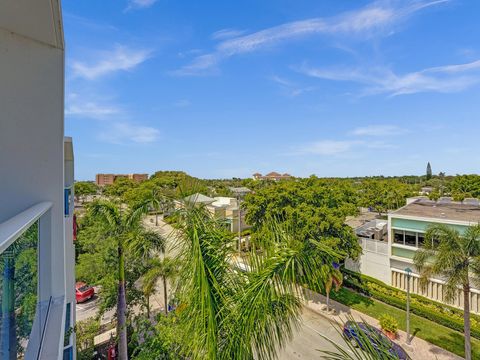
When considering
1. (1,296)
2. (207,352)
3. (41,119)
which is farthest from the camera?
(41,119)

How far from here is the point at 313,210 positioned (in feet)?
49.0

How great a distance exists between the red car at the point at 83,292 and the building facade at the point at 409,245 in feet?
52.6

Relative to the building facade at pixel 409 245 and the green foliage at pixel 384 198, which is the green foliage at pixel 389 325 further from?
the green foliage at pixel 384 198

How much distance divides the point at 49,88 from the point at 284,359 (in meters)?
11.0

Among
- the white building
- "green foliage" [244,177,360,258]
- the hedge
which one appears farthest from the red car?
the hedge

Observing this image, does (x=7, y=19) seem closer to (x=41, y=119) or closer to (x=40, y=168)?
(x=41, y=119)

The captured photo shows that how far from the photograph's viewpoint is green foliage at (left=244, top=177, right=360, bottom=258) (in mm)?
14094

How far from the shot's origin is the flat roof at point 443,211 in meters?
13.9

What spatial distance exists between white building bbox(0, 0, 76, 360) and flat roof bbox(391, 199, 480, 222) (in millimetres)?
16205

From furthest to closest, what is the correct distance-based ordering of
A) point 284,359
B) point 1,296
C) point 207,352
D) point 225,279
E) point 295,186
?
point 295,186, point 284,359, point 225,279, point 207,352, point 1,296

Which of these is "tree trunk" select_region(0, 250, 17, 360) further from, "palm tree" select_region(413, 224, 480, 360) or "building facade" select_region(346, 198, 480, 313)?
"building facade" select_region(346, 198, 480, 313)

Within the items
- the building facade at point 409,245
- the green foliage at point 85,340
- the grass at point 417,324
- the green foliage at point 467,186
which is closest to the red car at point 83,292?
the green foliage at point 85,340

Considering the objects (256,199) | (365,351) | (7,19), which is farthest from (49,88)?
(256,199)

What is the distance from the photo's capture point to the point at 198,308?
3.33m
